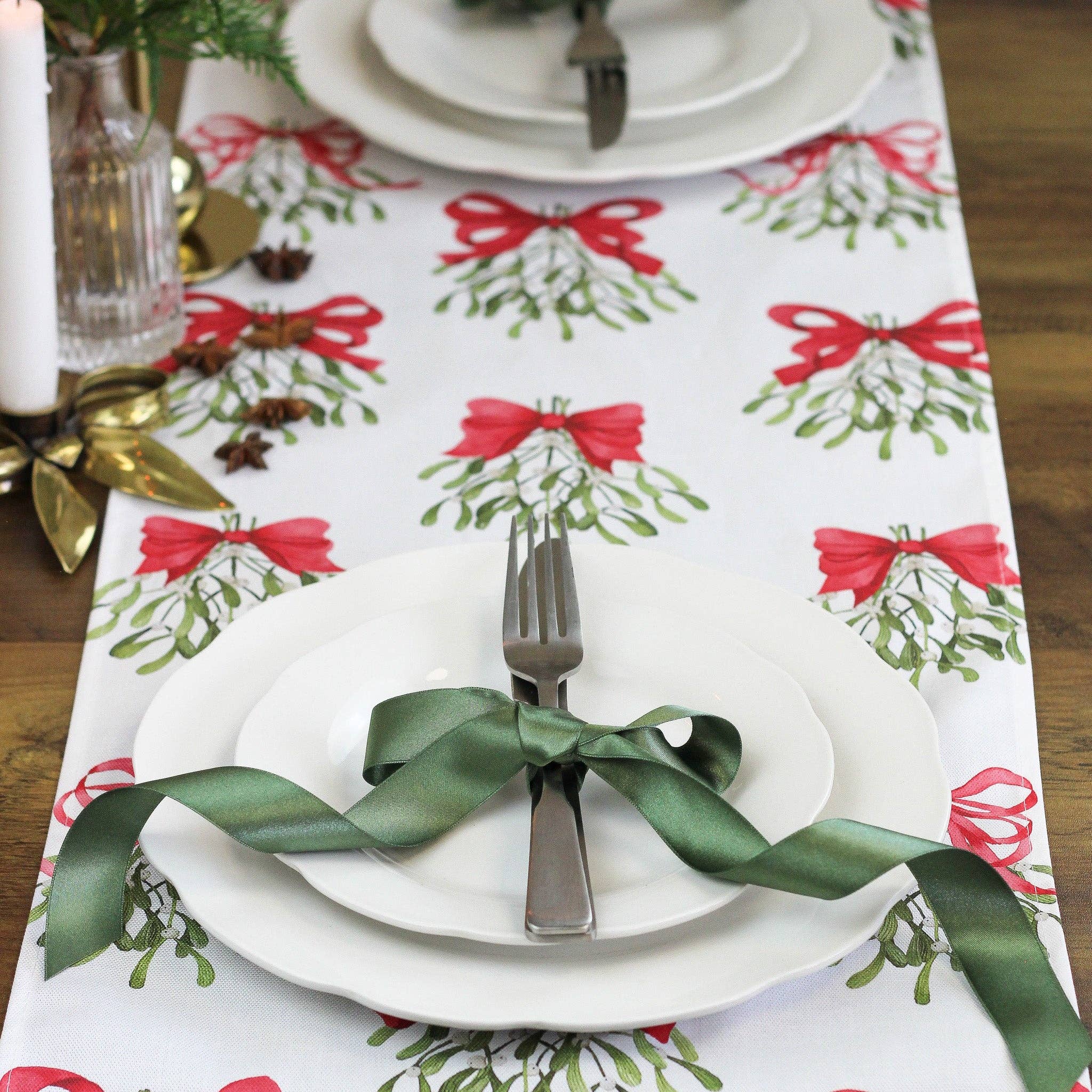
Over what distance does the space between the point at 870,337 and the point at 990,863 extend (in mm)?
432

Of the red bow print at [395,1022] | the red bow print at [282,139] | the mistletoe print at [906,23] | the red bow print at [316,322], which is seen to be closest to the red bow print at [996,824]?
the red bow print at [395,1022]

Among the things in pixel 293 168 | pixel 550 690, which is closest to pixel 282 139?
pixel 293 168

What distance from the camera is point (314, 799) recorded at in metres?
0.51

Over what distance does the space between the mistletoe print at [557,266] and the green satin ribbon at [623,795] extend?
1.42 feet

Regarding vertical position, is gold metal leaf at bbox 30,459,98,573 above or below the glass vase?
below

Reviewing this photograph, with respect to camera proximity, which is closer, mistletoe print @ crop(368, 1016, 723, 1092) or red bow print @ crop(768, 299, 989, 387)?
mistletoe print @ crop(368, 1016, 723, 1092)

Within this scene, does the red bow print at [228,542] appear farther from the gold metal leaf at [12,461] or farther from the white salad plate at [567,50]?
the white salad plate at [567,50]

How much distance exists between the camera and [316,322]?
0.92m

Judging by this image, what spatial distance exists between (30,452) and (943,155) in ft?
2.43

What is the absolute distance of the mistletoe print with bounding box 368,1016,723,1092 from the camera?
490mm

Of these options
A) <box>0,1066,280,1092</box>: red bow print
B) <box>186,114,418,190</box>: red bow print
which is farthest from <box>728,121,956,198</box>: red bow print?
<box>0,1066,280,1092</box>: red bow print

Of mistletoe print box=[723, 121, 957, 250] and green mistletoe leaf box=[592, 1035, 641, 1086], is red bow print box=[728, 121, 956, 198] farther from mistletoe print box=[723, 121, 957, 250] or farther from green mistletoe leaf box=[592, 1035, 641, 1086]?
green mistletoe leaf box=[592, 1035, 641, 1086]

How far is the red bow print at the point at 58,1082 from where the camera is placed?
49cm

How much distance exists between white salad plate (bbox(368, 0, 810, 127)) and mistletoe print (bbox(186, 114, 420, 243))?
0.08 meters
